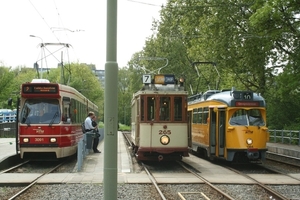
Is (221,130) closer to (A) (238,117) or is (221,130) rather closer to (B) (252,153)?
(A) (238,117)

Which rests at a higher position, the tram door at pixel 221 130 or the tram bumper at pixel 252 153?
the tram door at pixel 221 130

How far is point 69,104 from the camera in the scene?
1888 cm

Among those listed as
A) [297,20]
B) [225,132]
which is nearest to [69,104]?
[225,132]

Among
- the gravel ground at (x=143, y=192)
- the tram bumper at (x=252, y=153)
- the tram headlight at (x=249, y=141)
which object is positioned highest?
the tram headlight at (x=249, y=141)

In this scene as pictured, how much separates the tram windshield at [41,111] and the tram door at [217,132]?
5.85m

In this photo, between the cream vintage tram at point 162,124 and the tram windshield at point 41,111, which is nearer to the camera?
the cream vintage tram at point 162,124

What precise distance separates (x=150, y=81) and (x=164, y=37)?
1309 inches

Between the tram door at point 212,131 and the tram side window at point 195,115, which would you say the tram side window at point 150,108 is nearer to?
the tram door at point 212,131

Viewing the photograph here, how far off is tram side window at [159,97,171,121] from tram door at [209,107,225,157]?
2.42 meters

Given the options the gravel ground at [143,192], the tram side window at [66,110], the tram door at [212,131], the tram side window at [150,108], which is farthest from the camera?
the tram door at [212,131]

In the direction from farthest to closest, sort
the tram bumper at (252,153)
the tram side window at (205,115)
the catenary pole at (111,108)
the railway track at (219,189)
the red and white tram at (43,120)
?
the tram side window at (205,115)
the tram bumper at (252,153)
the red and white tram at (43,120)
the railway track at (219,189)
the catenary pole at (111,108)

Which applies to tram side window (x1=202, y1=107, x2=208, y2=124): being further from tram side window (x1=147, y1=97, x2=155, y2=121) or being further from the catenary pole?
the catenary pole

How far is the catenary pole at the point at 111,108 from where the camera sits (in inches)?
279

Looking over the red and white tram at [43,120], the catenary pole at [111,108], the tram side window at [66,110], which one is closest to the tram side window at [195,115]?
the tram side window at [66,110]
